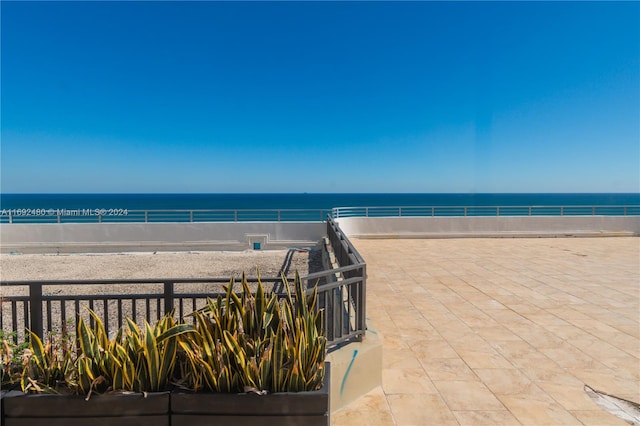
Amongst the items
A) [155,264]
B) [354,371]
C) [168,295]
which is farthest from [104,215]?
[354,371]

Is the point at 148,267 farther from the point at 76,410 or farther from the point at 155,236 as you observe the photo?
the point at 76,410

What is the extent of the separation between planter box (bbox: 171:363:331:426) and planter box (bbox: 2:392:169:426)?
0.13 meters

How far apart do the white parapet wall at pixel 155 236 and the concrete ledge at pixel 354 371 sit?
519 inches

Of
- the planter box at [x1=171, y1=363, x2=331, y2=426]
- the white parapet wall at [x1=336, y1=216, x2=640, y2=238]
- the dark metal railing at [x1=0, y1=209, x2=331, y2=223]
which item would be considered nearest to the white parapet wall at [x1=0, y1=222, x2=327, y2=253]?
the dark metal railing at [x1=0, y1=209, x2=331, y2=223]

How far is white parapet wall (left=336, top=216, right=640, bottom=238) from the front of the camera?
1606cm

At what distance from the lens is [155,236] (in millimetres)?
16922

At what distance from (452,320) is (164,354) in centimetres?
446

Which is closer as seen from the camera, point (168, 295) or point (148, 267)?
point (168, 295)

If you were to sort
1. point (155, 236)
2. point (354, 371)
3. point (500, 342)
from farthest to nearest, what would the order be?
point (155, 236)
point (500, 342)
point (354, 371)

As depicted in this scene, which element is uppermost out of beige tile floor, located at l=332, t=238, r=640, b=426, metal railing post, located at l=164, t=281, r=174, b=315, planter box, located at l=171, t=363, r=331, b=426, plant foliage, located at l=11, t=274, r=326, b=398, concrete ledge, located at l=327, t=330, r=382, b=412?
metal railing post, located at l=164, t=281, r=174, b=315

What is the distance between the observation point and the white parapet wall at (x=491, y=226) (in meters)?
16.1

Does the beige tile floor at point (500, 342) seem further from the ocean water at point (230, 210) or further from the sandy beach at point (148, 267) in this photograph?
the ocean water at point (230, 210)

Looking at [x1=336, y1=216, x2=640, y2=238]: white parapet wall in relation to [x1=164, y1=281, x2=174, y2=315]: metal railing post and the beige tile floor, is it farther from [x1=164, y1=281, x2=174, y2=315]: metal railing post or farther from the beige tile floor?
[x1=164, y1=281, x2=174, y2=315]: metal railing post

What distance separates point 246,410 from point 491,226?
16045 millimetres
